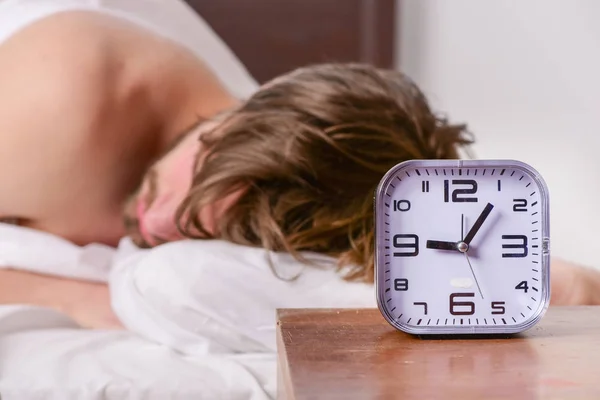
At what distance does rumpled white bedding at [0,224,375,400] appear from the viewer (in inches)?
31.3

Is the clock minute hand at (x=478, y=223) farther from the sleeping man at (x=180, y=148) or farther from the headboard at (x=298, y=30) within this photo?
the headboard at (x=298, y=30)

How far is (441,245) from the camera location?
0.66m

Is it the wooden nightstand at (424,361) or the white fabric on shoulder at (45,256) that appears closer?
the wooden nightstand at (424,361)

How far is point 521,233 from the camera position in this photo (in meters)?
0.67

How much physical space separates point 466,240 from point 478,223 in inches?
0.7

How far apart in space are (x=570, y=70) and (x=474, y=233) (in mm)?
546

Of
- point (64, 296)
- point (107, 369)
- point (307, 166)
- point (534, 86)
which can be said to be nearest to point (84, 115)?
point (64, 296)

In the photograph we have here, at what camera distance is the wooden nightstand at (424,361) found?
51 cm

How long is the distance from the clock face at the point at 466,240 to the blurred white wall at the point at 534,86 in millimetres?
403

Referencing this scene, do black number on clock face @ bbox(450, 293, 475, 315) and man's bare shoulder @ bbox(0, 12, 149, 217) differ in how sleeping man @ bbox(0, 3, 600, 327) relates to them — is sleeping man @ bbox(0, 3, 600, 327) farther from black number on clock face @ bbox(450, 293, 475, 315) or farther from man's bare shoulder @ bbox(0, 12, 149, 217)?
black number on clock face @ bbox(450, 293, 475, 315)

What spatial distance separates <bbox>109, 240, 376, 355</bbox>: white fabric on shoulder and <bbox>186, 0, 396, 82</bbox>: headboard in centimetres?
112

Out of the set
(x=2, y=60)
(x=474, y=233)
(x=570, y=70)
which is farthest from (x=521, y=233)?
(x=2, y=60)

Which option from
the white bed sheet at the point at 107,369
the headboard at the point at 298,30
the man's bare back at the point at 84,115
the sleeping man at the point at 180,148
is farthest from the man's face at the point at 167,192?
the headboard at the point at 298,30

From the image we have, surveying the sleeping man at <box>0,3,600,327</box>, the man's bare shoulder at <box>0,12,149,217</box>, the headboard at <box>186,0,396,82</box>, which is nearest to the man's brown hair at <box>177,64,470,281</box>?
the sleeping man at <box>0,3,600,327</box>
